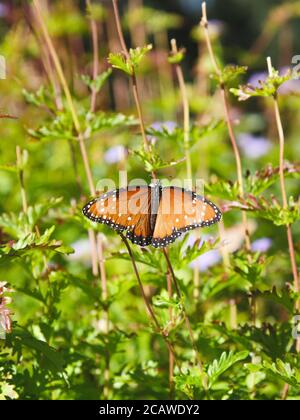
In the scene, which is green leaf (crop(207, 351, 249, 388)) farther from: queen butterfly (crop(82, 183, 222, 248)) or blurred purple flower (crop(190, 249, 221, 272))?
blurred purple flower (crop(190, 249, 221, 272))

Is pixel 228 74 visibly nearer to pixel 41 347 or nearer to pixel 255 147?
pixel 41 347

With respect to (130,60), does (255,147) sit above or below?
above

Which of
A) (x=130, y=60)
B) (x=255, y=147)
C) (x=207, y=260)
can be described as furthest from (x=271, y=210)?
(x=255, y=147)

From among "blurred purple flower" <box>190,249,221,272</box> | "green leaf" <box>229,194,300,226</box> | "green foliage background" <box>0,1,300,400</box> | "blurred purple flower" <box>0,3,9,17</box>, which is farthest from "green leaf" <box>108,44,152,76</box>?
"blurred purple flower" <box>0,3,9,17</box>

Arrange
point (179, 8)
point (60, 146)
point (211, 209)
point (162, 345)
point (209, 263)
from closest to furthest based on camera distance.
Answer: point (211, 209), point (162, 345), point (209, 263), point (60, 146), point (179, 8)

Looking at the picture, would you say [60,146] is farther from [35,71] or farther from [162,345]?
[162,345]
